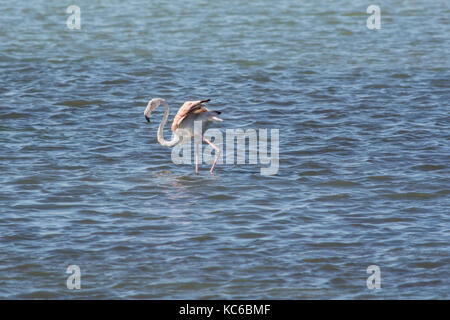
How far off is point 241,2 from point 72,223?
65.1 feet

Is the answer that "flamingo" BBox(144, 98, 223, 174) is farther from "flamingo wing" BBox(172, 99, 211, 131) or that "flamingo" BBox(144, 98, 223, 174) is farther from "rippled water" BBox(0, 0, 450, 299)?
"rippled water" BBox(0, 0, 450, 299)

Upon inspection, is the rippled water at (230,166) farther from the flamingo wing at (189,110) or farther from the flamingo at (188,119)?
the flamingo wing at (189,110)

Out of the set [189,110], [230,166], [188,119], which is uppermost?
[189,110]

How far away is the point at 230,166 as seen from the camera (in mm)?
13820

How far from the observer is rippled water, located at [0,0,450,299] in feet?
31.3

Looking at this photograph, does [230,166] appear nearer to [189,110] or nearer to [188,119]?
[188,119]

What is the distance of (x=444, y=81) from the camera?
62.8 feet

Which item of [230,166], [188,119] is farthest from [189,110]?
[230,166]

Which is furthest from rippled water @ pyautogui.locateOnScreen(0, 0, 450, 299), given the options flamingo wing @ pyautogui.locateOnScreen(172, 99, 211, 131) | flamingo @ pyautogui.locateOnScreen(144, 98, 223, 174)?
flamingo wing @ pyautogui.locateOnScreen(172, 99, 211, 131)

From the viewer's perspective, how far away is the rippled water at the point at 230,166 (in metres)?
9.55

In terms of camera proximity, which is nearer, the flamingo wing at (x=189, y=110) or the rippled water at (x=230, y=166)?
the rippled water at (x=230, y=166)

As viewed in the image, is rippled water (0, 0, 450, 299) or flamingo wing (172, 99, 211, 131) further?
flamingo wing (172, 99, 211, 131)

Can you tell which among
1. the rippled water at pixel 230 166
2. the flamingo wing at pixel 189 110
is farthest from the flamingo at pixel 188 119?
the rippled water at pixel 230 166
